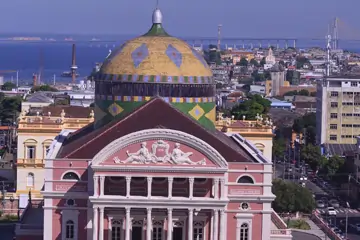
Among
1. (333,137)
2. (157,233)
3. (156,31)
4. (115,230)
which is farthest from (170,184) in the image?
(333,137)

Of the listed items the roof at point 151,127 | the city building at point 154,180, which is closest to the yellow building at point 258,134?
the city building at point 154,180

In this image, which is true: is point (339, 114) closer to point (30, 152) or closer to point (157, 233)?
point (30, 152)

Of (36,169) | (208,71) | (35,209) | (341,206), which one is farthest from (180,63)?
(341,206)

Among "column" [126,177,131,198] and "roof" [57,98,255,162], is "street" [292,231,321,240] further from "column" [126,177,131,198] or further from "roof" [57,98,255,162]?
"column" [126,177,131,198]

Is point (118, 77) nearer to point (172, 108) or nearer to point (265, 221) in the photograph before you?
point (172, 108)

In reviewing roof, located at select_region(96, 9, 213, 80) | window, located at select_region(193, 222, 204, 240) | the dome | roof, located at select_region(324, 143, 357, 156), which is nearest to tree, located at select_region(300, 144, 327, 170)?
roof, located at select_region(324, 143, 357, 156)
